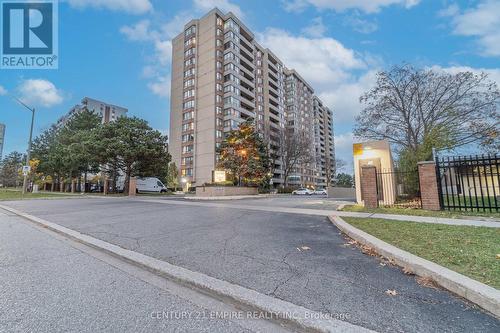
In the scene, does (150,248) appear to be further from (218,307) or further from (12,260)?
(218,307)

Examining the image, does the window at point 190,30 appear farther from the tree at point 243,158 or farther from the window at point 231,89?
the tree at point 243,158

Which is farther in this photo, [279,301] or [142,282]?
[142,282]

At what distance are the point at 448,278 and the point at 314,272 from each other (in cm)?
172

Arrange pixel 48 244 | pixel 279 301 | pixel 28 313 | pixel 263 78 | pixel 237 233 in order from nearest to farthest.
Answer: pixel 28 313, pixel 279 301, pixel 48 244, pixel 237 233, pixel 263 78

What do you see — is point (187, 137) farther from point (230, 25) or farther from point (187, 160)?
point (230, 25)

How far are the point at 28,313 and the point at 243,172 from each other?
105ft

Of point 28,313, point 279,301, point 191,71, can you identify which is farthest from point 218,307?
point 191,71

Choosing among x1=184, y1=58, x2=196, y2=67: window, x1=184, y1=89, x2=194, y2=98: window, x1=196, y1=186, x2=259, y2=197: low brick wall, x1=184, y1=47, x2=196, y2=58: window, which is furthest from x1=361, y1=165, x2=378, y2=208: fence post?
x1=184, y1=47, x2=196, y2=58: window

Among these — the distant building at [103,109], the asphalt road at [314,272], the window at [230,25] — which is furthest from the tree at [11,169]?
the asphalt road at [314,272]

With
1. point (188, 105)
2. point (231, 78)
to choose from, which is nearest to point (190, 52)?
point (188, 105)

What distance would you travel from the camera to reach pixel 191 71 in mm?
64250

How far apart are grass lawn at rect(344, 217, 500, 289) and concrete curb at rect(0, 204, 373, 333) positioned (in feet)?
7.70

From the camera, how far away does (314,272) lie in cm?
375

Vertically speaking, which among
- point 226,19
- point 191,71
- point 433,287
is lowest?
point 433,287
